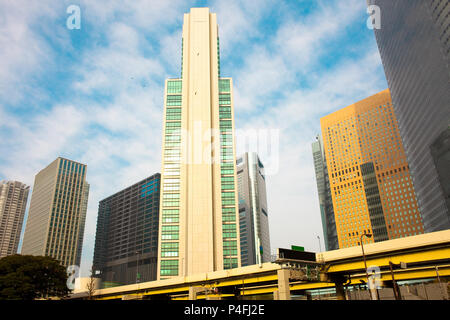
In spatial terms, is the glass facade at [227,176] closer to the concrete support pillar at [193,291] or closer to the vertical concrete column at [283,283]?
the concrete support pillar at [193,291]

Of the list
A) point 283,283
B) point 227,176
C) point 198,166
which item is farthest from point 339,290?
point 198,166

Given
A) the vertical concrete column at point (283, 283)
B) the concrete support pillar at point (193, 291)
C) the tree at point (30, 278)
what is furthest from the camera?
the concrete support pillar at point (193, 291)

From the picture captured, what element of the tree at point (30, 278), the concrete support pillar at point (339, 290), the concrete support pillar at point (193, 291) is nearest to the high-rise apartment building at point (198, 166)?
the tree at point (30, 278)

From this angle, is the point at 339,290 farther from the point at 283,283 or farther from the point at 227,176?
the point at 227,176

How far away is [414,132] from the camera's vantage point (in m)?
186

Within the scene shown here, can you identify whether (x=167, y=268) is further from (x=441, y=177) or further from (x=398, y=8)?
(x=398, y=8)

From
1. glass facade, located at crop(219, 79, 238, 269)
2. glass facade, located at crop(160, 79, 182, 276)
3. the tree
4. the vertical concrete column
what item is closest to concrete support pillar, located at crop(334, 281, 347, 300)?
the vertical concrete column

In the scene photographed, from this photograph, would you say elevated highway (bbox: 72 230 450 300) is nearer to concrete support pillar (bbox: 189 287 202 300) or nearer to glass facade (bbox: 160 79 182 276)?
concrete support pillar (bbox: 189 287 202 300)

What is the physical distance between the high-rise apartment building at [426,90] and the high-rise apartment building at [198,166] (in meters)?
100

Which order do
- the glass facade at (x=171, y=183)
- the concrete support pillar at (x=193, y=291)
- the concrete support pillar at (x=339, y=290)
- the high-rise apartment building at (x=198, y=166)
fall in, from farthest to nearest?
the high-rise apartment building at (x=198, y=166) < the glass facade at (x=171, y=183) < the concrete support pillar at (x=193, y=291) < the concrete support pillar at (x=339, y=290)

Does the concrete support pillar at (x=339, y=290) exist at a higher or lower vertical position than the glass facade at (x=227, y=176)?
lower

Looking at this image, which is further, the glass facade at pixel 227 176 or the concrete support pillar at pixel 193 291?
the glass facade at pixel 227 176

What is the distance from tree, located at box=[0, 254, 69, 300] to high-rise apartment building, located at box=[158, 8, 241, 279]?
45.2m

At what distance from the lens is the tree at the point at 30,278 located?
2746 inches
